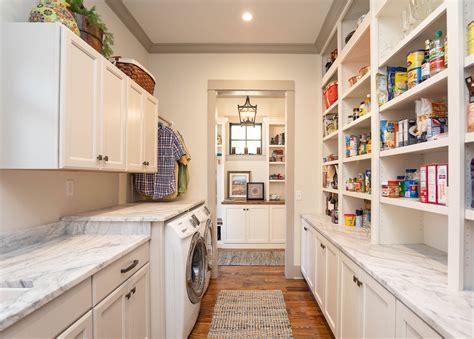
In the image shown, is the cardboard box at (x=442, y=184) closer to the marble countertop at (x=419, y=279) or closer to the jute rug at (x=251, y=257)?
the marble countertop at (x=419, y=279)

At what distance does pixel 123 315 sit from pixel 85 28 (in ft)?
5.72

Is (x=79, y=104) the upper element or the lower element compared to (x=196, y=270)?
upper

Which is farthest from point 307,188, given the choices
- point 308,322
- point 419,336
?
point 419,336

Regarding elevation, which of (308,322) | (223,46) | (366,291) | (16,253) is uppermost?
(223,46)

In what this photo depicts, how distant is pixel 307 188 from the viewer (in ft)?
11.3

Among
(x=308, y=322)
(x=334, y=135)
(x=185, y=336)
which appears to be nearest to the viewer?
(x=185, y=336)

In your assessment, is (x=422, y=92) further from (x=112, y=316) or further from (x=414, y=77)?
(x=112, y=316)

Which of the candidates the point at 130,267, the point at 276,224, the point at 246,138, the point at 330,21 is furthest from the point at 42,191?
the point at 246,138

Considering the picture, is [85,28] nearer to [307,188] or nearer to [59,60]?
[59,60]

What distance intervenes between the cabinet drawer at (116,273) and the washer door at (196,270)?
403mm

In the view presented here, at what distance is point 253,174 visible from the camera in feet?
17.2

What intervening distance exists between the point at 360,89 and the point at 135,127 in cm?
197

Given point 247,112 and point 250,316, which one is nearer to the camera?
point 250,316

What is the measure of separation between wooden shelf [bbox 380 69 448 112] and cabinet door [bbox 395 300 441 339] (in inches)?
38.7
